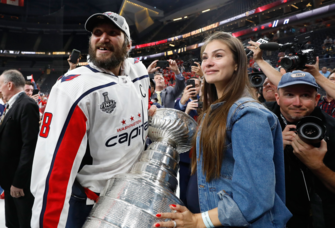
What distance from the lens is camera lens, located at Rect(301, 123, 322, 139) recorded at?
0.97 m

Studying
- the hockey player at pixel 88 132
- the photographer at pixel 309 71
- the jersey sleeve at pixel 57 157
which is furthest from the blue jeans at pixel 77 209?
the photographer at pixel 309 71

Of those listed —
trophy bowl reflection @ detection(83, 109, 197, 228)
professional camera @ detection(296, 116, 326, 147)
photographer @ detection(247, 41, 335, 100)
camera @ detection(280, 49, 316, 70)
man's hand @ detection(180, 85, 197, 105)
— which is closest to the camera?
trophy bowl reflection @ detection(83, 109, 197, 228)

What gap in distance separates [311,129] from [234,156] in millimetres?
495

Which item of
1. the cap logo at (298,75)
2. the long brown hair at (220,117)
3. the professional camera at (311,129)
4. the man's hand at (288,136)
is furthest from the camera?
the cap logo at (298,75)

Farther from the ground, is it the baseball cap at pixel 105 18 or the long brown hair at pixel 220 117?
the baseball cap at pixel 105 18

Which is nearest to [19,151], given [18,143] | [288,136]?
[18,143]

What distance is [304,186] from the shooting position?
115cm

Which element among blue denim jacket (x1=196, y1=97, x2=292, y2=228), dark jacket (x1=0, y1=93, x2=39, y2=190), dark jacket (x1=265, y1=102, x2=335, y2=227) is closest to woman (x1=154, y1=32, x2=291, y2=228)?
blue denim jacket (x1=196, y1=97, x2=292, y2=228)

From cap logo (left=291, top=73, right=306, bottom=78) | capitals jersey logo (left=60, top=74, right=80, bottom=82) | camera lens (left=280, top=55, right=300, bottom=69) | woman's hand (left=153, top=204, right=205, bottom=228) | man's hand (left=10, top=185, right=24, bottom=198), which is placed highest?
camera lens (left=280, top=55, right=300, bottom=69)

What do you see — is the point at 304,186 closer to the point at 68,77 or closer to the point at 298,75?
the point at 298,75

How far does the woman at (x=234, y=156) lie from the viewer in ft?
2.33

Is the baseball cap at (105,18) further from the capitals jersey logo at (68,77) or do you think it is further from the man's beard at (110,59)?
the capitals jersey logo at (68,77)

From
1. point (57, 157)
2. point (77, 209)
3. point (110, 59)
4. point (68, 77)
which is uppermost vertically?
point (110, 59)

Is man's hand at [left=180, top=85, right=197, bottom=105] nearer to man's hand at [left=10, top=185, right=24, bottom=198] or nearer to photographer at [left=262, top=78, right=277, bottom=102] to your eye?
photographer at [left=262, top=78, right=277, bottom=102]
